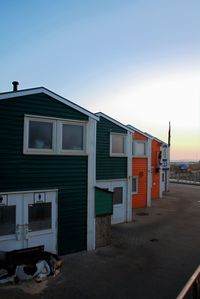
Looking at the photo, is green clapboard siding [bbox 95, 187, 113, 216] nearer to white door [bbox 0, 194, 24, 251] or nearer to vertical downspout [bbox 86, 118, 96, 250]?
vertical downspout [bbox 86, 118, 96, 250]

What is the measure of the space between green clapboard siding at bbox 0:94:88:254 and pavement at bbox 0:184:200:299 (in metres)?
0.92

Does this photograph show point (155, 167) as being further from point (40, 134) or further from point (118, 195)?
point (40, 134)

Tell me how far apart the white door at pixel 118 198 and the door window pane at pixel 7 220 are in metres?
6.54

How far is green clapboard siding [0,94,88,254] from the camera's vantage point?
8781mm

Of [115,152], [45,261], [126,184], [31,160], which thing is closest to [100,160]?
[115,152]

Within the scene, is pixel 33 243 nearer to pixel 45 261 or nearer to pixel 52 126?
pixel 45 261

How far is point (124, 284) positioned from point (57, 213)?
3108 mm

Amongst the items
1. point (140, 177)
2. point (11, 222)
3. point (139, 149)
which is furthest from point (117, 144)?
point (11, 222)

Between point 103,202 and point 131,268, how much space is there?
8.79ft

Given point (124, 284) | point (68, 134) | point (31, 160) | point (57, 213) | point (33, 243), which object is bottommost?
point (124, 284)

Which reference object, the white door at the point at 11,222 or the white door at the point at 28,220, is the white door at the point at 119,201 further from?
the white door at the point at 11,222

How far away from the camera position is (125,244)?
11.4 m

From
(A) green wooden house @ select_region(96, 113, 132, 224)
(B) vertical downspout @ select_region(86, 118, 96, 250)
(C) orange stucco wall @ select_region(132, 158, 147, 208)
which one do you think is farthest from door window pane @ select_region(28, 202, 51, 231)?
(C) orange stucco wall @ select_region(132, 158, 147, 208)

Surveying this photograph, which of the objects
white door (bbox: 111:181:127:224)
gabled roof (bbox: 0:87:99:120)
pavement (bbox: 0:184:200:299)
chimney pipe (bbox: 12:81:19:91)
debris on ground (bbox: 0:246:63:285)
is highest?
chimney pipe (bbox: 12:81:19:91)
